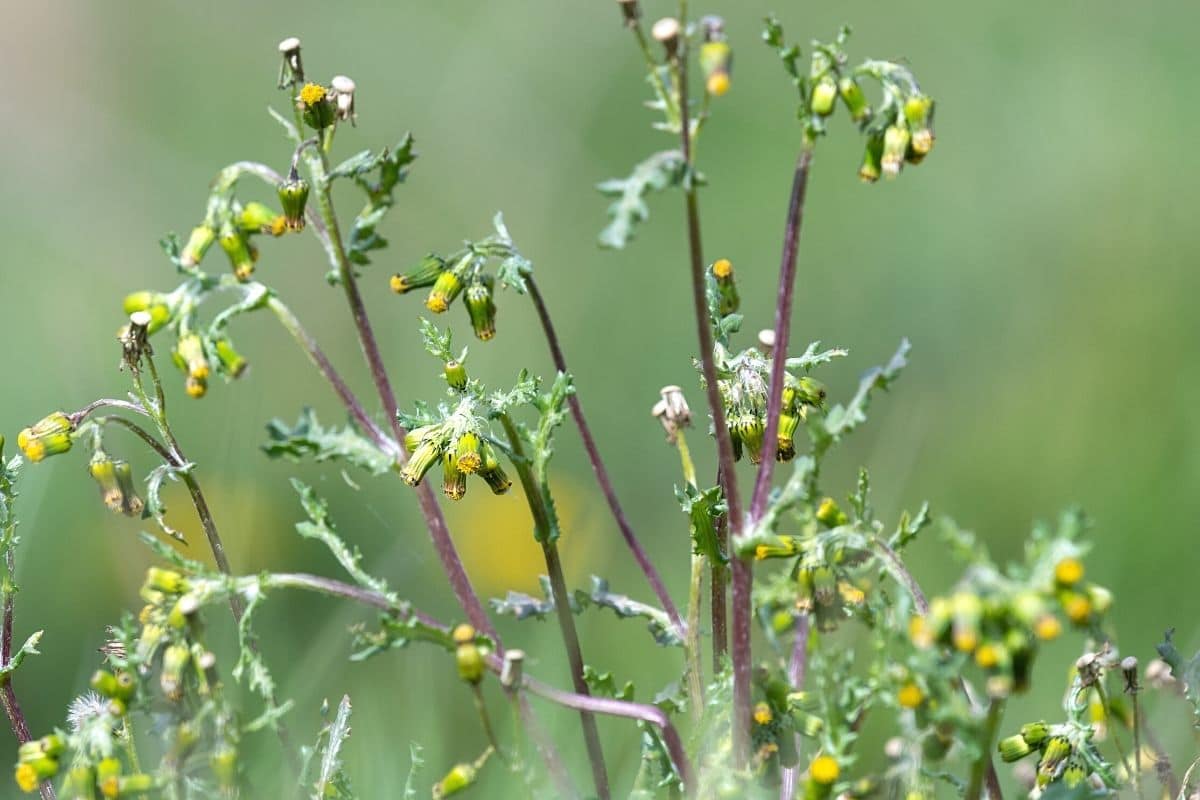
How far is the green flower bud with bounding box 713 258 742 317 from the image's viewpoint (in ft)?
6.14

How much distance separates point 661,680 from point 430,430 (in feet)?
4.84

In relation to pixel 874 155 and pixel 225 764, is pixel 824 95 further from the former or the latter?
pixel 225 764

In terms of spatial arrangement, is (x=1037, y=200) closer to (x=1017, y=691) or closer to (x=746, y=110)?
(x=746, y=110)

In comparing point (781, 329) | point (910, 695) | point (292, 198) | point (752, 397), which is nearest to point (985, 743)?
point (910, 695)

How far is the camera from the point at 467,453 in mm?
1660

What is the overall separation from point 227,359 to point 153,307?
113 mm

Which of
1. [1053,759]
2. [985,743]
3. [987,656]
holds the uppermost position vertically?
[987,656]

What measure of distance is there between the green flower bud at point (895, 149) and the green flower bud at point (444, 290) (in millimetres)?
526

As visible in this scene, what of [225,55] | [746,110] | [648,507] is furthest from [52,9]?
[648,507]

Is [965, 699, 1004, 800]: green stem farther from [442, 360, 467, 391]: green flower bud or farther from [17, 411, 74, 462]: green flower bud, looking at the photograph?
[17, 411, 74, 462]: green flower bud

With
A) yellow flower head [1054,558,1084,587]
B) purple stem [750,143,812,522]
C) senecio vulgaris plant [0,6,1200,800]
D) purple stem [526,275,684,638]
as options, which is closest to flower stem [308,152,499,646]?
senecio vulgaris plant [0,6,1200,800]

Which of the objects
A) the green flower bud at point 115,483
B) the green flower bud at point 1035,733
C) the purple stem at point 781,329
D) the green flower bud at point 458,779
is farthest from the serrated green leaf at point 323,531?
the green flower bud at point 1035,733

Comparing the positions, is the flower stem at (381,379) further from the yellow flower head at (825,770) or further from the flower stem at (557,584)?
the yellow flower head at (825,770)

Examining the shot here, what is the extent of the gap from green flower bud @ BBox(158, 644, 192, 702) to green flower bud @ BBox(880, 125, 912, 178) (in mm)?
905
